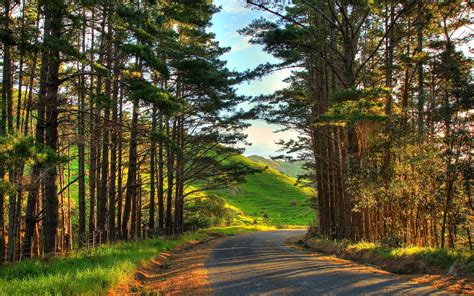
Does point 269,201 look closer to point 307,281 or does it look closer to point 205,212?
point 205,212

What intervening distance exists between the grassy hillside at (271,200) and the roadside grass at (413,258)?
2380 inches

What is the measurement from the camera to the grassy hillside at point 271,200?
82.4 metres

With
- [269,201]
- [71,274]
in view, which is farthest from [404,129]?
[269,201]

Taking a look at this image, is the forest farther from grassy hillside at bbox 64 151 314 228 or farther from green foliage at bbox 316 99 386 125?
grassy hillside at bbox 64 151 314 228

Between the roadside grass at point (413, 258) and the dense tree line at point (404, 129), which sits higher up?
the dense tree line at point (404, 129)

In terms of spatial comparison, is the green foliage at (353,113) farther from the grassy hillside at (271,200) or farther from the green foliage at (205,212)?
the grassy hillside at (271,200)

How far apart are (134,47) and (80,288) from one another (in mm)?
7529

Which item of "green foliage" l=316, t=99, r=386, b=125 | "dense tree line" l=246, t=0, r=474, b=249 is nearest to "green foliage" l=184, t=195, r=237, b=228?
"dense tree line" l=246, t=0, r=474, b=249

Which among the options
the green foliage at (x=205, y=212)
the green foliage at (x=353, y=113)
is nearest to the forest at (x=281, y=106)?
the green foliage at (x=353, y=113)

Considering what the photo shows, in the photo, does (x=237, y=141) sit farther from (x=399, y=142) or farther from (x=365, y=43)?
(x=399, y=142)

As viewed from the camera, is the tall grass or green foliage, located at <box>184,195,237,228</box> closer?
the tall grass

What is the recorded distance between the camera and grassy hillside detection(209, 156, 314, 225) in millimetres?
82375

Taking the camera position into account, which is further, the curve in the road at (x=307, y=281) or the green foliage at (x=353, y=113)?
the green foliage at (x=353, y=113)

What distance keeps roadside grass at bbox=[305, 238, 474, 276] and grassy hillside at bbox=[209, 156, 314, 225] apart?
198ft
